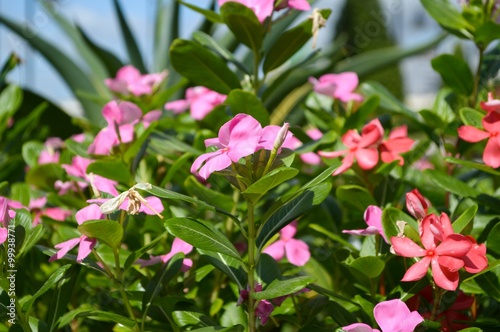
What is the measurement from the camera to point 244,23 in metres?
1.10

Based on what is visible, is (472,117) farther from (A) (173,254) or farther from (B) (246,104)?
(A) (173,254)

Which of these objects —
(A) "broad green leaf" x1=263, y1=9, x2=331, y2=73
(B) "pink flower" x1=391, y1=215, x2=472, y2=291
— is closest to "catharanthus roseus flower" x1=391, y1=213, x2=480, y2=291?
(B) "pink flower" x1=391, y1=215, x2=472, y2=291

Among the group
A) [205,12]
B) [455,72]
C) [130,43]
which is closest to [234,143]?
[205,12]

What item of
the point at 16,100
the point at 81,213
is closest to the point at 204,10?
the point at 81,213

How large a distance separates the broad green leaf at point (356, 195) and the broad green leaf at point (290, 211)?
0.42ft

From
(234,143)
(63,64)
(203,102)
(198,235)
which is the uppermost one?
(234,143)

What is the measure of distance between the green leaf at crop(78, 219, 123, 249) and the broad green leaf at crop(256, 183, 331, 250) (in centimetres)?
18

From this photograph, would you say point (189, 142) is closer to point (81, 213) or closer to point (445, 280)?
point (81, 213)

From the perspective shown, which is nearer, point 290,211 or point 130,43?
point 290,211

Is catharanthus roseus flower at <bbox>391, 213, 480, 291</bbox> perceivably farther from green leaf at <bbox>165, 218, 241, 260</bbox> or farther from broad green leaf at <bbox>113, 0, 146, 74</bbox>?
broad green leaf at <bbox>113, 0, 146, 74</bbox>

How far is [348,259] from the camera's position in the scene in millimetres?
982

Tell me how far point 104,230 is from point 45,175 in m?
0.55

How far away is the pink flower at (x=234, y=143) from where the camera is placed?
79cm

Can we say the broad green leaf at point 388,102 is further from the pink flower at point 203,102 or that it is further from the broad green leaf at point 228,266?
the broad green leaf at point 228,266
